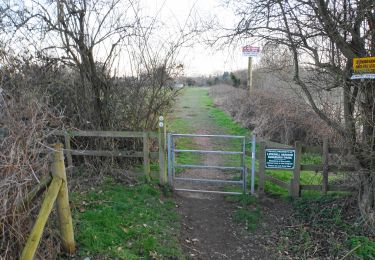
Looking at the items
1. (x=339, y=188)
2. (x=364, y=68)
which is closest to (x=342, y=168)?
(x=339, y=188)

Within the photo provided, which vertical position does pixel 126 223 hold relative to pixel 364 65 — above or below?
below

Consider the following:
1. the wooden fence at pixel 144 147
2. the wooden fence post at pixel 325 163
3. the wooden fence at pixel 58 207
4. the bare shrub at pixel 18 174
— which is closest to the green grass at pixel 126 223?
the wooden fence at pixel 58 207

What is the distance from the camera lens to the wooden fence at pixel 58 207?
3.04 m

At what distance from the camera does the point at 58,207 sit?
3674mm

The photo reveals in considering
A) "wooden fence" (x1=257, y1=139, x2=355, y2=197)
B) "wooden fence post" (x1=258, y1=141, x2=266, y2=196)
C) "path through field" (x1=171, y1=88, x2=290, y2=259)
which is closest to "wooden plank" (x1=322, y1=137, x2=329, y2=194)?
"wooden fence" (x1=257, y1=139, x2=355, y2=197)

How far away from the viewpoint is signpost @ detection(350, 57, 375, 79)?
4.91m

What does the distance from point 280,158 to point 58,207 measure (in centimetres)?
436

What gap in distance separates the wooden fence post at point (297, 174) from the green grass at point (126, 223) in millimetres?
2507

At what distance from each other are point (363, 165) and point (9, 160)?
17.9ft

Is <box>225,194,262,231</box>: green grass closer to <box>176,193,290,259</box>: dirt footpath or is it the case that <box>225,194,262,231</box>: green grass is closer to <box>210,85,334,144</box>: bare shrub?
<box>176,193,290,259</box>: dirt footpath

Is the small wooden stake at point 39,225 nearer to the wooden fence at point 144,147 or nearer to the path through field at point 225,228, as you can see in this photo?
the path through field at point 225,228

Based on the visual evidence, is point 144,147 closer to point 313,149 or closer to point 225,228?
point 225,228

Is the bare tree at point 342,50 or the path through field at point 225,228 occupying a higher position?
the bare tree at point 342,50

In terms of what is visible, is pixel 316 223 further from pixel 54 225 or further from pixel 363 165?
pixel 54 225
